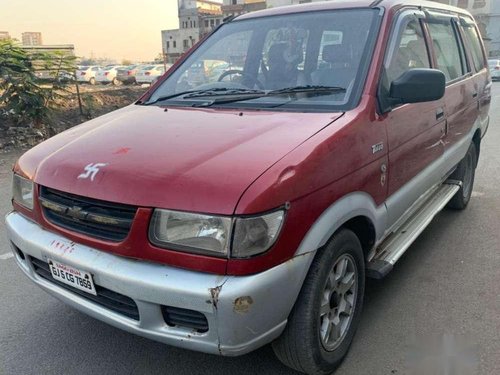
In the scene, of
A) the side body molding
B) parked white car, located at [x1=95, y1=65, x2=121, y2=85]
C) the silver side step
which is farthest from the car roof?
parked white car, located at [x1=95, y1=65, x2=121, y2=85]

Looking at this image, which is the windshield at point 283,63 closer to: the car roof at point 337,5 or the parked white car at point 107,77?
the car roof at point 337,5

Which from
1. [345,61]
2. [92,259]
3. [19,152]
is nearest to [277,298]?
[92,259]

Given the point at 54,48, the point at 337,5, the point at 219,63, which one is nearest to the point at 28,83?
the point at 54,48

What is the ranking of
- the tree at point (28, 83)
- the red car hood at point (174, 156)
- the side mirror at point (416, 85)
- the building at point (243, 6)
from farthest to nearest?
1. the building at point (243, 6)
2. the tree at point (28, 83)
3. the side mirror at point (416, 85)
4. the red car hood at point (174, 156)

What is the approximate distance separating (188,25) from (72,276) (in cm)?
9298

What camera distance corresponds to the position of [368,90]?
270cm

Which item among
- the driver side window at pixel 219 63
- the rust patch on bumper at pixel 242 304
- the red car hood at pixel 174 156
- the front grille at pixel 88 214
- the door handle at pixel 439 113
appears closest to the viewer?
the rust patch on bumper at pixel 242 304

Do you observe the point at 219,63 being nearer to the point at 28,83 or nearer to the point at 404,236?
the point at 404,236

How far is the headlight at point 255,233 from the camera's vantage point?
1.93 meters

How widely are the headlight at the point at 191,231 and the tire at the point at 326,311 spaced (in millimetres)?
511

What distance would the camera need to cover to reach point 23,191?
2.69m

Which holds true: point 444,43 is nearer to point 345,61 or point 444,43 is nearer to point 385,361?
point 345,61

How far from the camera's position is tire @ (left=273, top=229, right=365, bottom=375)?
221 centimetres

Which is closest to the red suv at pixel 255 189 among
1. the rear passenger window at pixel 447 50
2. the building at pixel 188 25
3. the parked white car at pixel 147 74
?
the rear passenger window at pixel 447 50
